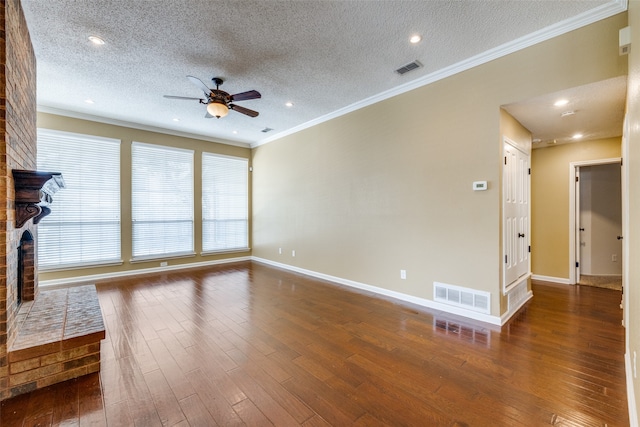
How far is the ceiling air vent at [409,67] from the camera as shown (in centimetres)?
318

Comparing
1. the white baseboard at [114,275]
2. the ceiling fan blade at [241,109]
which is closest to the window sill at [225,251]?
the white baseboard at [114,275]

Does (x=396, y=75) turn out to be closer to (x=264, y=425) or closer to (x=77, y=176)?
(x=264, y=425)

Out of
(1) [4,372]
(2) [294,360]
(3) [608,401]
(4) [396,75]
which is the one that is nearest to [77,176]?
(1) [4,372]

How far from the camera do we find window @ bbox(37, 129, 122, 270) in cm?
459

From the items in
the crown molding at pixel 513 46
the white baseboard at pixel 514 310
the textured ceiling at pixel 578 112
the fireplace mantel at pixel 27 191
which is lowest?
the white baseboard at pixel 514 310

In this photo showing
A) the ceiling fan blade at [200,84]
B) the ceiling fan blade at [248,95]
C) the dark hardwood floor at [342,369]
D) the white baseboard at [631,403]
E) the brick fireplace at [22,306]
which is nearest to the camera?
the white baseboard at [631,403]

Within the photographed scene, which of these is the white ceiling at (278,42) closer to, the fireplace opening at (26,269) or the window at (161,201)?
the window at (161,201)

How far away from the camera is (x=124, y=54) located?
303cm

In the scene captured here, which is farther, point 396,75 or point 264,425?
point 396,75

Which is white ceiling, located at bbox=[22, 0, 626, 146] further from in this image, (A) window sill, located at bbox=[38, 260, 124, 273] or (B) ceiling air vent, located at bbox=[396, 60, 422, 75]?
(A) window sill, located at bbox=[38, 260, 124, 273]

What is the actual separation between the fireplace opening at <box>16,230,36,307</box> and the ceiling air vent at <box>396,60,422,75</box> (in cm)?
449

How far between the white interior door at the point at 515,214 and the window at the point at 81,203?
261 inches

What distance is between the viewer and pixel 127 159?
5.36 metres

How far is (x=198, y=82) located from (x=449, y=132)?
3.10 meters
